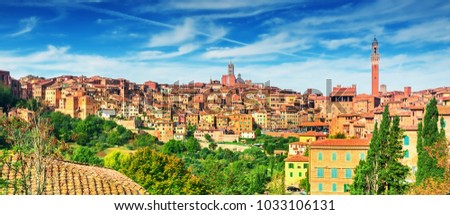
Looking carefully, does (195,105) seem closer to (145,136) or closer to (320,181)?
(145,136)

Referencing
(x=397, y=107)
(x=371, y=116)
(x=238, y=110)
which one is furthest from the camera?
(x=238, y=110)

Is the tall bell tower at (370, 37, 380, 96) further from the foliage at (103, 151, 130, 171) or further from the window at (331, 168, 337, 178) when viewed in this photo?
the foliage at (103, 151, 130, 171)

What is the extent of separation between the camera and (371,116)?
8688 millimetres

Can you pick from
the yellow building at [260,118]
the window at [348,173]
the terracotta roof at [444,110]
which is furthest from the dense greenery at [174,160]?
the terracotta roof at [444,110]

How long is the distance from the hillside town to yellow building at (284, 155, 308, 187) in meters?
0.02

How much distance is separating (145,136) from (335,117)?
3933 millimetres

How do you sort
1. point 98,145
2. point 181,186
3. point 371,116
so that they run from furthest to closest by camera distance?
point 98,145 < point 371,116 < point 181,186

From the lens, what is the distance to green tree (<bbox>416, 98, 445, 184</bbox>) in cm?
Result: 468

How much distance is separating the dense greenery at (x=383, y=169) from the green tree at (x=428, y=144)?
300 millimetres

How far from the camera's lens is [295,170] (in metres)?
9.18

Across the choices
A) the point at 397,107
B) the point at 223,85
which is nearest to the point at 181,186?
the point at 223,85

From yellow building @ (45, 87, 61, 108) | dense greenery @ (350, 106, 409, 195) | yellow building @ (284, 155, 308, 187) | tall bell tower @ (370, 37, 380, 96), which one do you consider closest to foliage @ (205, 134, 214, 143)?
yellow building @ (284, 155, 308, 187)

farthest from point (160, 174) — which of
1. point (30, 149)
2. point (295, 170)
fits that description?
point (30, 149)
